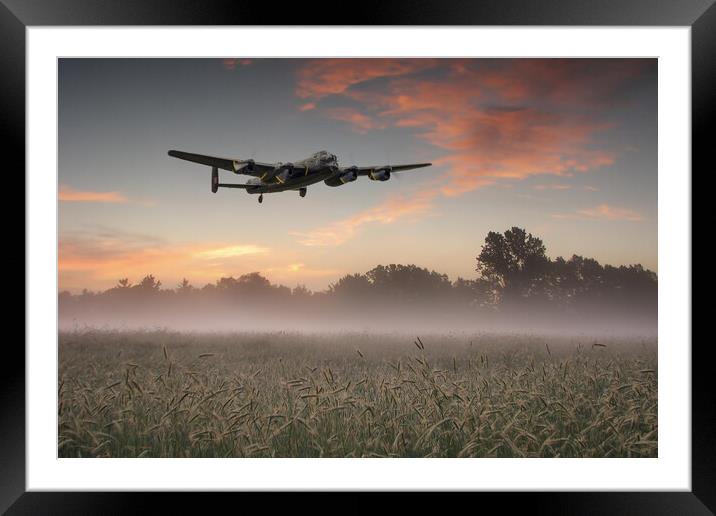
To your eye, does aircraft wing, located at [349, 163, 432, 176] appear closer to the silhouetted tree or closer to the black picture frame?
the silhouetted tree

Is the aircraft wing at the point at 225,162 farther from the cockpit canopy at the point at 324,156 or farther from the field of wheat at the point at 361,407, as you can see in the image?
the field of wheat at the point at 361,407

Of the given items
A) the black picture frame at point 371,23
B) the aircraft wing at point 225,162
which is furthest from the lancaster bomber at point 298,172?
the black picture frame at point 371,23

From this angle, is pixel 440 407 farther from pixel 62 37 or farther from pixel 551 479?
pixel 62 37

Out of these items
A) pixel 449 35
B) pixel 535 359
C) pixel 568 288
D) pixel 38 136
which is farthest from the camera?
pixel 568 288

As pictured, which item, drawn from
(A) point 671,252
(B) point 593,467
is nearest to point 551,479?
(B) point 593,467

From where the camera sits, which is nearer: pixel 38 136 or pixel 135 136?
pixel 38 136

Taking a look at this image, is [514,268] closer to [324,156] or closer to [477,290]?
[477,290]

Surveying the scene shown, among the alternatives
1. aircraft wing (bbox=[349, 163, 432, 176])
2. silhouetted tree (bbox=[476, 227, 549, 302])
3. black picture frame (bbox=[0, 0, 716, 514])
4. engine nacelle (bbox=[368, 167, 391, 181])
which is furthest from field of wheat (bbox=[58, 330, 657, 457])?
engine nacelle (bbox=[368, 167, 391, 181])
